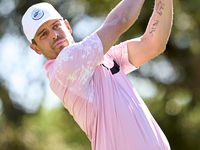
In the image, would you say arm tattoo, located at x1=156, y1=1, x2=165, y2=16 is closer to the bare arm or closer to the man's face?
the bare arm

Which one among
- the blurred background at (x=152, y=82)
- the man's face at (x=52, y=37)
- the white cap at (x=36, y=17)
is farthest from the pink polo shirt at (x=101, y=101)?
the blurred background at (x=152, y=82)

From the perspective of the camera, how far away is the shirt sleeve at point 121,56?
2.60 meters

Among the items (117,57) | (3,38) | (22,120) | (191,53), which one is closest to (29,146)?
(22,120)

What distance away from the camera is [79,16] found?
24.3 ft

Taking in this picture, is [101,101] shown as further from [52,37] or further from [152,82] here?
[152,82]

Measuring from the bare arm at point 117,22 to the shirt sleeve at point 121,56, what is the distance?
0.43m

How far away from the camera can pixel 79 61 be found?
2152 mm

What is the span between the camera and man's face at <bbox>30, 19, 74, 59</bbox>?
248 centimetres

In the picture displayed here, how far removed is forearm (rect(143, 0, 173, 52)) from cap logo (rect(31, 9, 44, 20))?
58cm

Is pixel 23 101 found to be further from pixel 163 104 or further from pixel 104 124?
pixel 104 124

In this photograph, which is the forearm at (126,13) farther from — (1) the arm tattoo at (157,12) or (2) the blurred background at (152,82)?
(2) the blurred background at (152,82)

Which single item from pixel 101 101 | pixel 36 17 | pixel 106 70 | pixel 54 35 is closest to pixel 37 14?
pixel 36 17

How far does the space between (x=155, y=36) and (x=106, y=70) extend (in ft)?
1.06

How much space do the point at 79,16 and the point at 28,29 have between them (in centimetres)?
492
